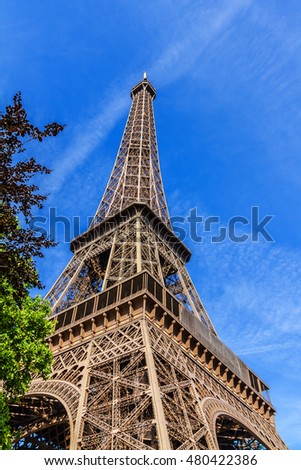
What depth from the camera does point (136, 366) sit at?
844 inches

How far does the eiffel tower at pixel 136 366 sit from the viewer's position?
Answer: 61.8ft

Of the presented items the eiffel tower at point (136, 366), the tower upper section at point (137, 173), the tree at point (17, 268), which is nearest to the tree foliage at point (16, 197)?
the tree at point (17, 268)

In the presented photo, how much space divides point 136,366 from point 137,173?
32938 mm

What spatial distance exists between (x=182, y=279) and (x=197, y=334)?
999cm

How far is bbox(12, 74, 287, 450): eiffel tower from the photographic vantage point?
18.8 metres

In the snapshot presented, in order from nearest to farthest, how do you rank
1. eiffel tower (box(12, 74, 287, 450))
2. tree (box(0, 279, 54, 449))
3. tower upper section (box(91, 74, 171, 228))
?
tree (box(0, 279, 54, 449)) < eiffel tower (box(12, 74, 287, 450)) < tower upper section (box(91, 74, 171, 228))

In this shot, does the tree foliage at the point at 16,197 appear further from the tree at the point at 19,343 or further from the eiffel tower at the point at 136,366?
the eiffel tower at the point at 136,366

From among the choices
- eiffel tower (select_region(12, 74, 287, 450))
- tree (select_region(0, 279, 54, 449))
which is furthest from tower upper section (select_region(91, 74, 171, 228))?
tree (select_region(0, 279, 54, 449))

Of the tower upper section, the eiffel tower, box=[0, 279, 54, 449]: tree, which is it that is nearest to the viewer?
box=[0, 279, 54, 449]: tree

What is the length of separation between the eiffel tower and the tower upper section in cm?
231

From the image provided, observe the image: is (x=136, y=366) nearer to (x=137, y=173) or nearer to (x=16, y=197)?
(x=16, y=197)

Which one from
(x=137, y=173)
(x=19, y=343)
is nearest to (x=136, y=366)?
(x=19, y=343)

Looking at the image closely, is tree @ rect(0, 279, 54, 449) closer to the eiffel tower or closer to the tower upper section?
the eiffel tower

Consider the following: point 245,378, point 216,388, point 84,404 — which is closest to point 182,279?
point 245,378
